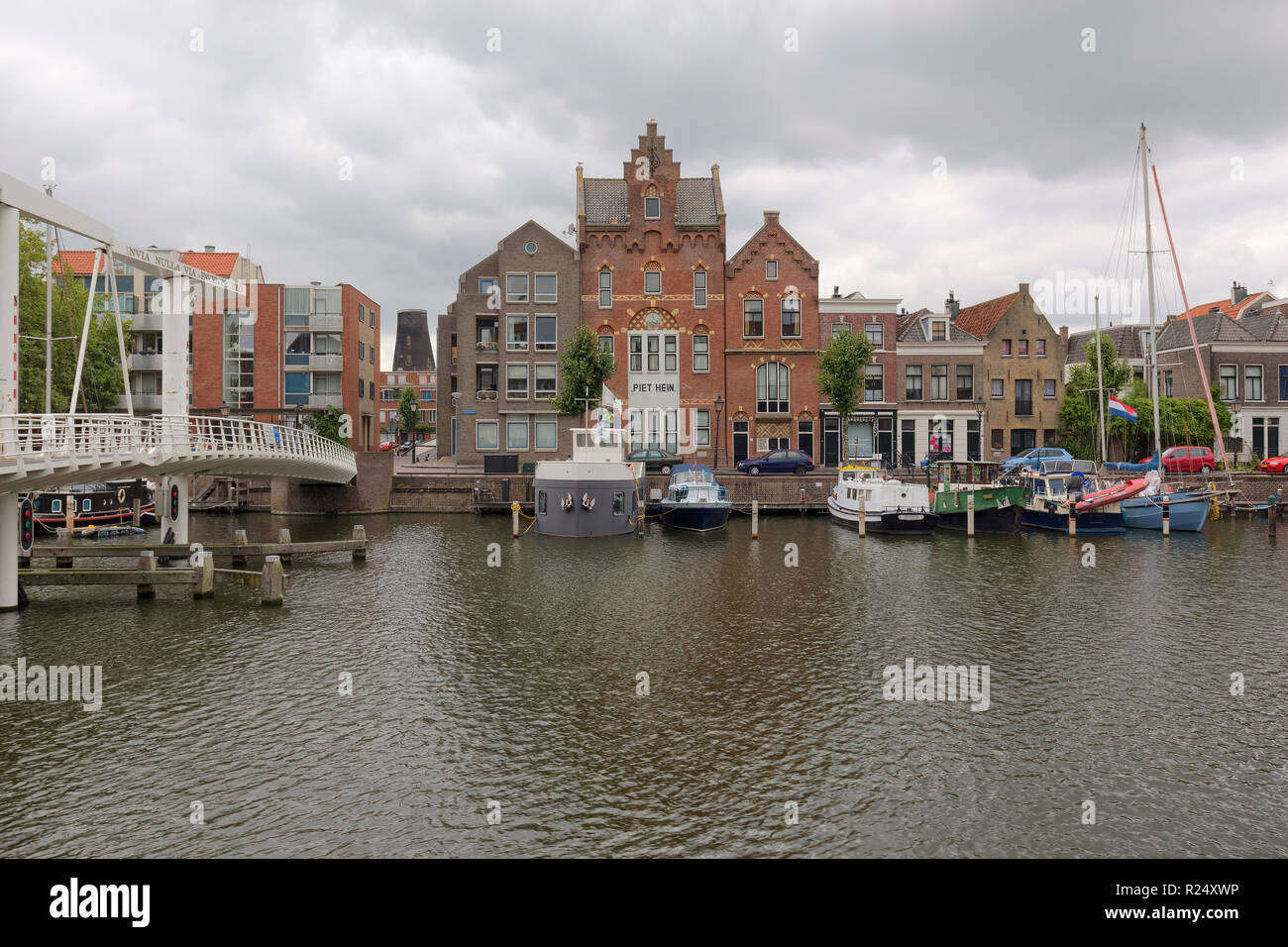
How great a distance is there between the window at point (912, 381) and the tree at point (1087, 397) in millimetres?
11110

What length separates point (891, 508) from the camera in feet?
133

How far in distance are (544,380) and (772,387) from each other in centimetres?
1674

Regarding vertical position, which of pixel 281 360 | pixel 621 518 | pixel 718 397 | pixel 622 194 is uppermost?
pixel 622 194

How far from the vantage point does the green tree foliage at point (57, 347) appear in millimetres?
51500

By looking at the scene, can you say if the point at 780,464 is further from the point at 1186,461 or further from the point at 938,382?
the point at 1186,461

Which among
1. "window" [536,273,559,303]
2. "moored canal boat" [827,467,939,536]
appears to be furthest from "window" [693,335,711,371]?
"moored canal boat" [827,467,939,536]

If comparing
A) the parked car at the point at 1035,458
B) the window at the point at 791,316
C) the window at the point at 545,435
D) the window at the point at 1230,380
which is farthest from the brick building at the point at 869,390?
the window at the point at 1230,380

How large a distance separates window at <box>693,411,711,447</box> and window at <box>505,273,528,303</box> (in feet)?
49.7

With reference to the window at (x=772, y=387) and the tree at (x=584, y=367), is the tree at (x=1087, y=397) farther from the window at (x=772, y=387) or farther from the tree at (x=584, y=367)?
the tree at (x=584, y=367)

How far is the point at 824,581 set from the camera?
27672 mm

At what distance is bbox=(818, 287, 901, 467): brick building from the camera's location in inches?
2347
